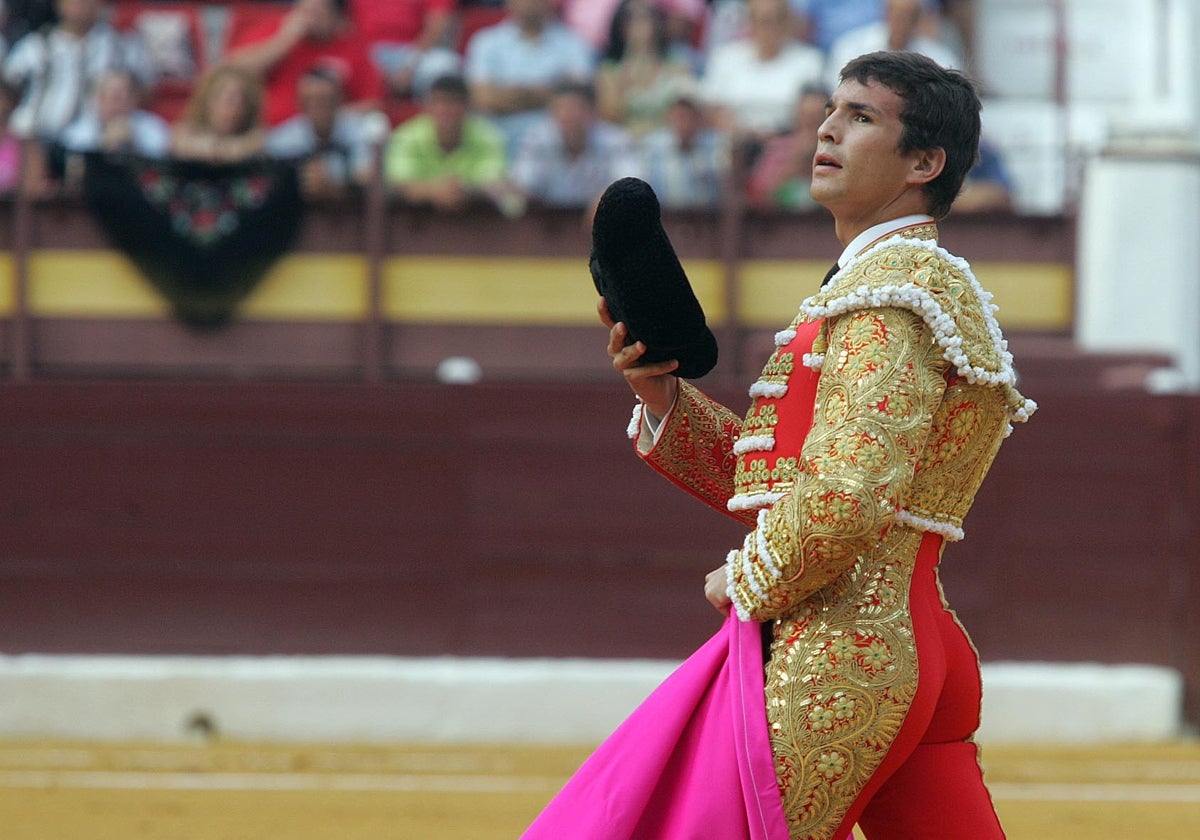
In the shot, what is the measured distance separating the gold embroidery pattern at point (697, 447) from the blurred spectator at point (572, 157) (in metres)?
4.85

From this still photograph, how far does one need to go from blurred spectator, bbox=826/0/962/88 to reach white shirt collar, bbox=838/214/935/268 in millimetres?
5469

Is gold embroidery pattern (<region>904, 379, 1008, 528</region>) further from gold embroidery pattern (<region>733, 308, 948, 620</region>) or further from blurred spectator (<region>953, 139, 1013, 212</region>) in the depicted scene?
blurred spectator (<region>953, 139, 1013, 212</region>)

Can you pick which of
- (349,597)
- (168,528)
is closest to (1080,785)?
(349,597)

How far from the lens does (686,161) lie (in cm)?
720

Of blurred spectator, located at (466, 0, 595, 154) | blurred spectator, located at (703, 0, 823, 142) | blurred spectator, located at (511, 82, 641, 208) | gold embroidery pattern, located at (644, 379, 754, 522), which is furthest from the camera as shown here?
blurred spectator, located at (703, 0, 823, 142)

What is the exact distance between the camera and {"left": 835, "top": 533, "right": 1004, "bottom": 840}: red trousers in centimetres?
209

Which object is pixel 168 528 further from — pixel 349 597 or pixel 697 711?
pixel 697 711

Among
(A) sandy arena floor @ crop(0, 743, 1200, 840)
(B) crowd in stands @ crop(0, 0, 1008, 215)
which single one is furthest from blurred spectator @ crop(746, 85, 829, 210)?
(A) sandy arena floor @ crop(0, 743, 1200, 840)

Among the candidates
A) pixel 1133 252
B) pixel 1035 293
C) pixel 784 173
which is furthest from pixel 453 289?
pixel 1133 252

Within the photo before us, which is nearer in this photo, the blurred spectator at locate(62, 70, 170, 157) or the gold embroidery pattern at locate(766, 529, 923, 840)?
the gold embroidery pattern at locate(766, 529, 923, 840)

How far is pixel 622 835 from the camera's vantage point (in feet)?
6.65

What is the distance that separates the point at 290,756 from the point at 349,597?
0.74 meters

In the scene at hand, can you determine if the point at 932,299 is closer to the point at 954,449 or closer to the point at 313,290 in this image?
the point at 954,449

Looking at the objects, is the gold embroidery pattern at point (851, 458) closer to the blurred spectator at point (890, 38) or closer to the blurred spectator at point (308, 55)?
the blurred spectator at point (890, 38)
